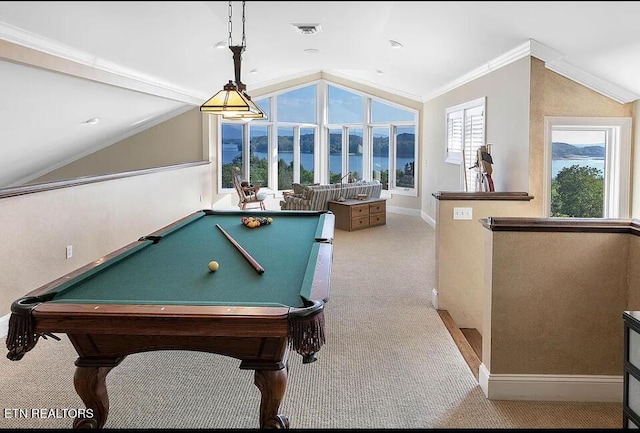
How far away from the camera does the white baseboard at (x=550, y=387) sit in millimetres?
3010

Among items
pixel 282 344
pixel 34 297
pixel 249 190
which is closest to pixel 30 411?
pixel 34 297

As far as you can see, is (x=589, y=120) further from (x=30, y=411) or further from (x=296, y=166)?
(x=296, y=166)

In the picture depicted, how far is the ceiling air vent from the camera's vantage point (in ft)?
19.5

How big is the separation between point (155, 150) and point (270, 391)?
27.3 feet

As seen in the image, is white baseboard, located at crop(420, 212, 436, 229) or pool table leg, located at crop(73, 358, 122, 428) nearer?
pool table leg, located at crop(73, 358, 122, 428)

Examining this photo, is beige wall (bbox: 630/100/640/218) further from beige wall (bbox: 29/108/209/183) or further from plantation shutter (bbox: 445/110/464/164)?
beige wall (bbox: 29/108/209/183)

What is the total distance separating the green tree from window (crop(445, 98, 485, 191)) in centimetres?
92

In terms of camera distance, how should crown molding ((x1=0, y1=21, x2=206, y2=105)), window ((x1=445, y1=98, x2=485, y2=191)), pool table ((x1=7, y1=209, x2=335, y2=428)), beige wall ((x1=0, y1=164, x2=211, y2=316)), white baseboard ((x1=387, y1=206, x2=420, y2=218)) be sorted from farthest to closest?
white baseboard ((x1=387, y1=206, x2=420, y2=218))
window ((x1=445, y1=98, x2=485, y2=191))
beige wall ((x1=0, y1=164, x2=211, y2=316))
crown molding ((x1=0, y1=21, x2=206, y2=105))
pool table ((x1=7, y1=209, x2=335, y2=428))

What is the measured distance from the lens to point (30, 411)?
2.81m

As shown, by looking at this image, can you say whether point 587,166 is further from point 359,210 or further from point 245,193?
point 245,193

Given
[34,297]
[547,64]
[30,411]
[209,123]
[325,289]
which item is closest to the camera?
[34,297]

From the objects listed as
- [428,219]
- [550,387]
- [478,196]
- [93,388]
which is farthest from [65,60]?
[428,219]

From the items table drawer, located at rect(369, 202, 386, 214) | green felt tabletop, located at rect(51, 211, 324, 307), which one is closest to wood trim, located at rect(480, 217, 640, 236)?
green felt tabletop, located at rect(51, 211, 324, 307)

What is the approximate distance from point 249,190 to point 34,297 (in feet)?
26.6
